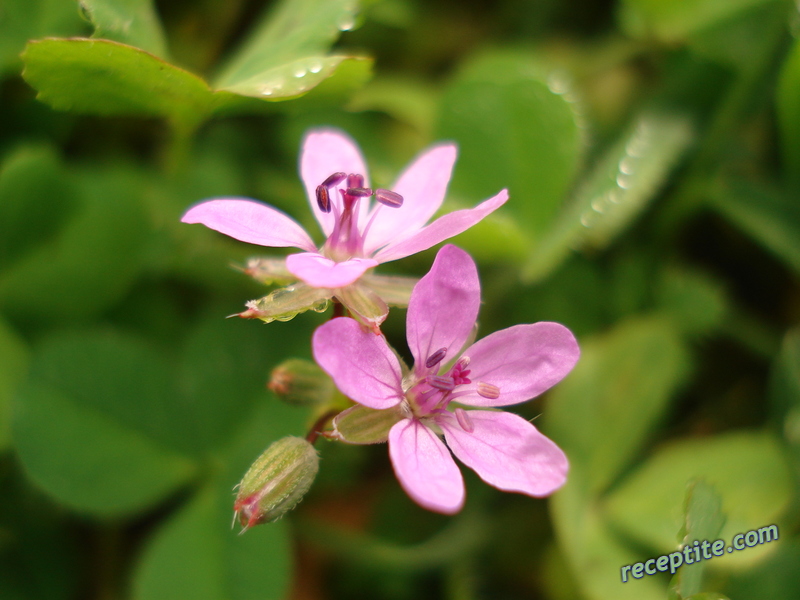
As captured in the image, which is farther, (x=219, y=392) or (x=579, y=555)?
(x=219, y=392)

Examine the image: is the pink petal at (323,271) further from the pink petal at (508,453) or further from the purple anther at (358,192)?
the pink petal at (508,453)

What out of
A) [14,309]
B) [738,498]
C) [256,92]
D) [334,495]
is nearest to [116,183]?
[14,309]

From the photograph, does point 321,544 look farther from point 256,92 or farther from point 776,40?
point 776,40

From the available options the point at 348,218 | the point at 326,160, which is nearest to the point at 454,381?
the point at 348,218

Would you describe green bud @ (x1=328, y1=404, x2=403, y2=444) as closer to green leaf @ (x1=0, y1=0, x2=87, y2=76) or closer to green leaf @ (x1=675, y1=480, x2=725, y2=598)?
green leaf @ (x1=675, y1=480, x2=725, y2=598)

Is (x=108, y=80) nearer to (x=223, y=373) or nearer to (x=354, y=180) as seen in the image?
(x=354, y=180)
